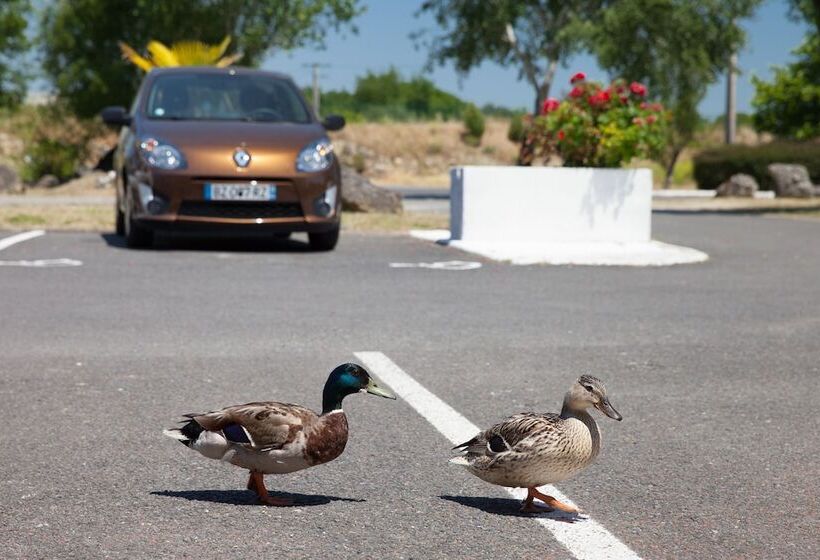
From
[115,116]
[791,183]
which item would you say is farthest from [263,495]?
[791,183]

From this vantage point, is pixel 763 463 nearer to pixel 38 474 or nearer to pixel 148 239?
pixel 38 474

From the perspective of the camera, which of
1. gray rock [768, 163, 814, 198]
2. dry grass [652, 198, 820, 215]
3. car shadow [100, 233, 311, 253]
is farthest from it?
gray rock [768, 163, 814, 198]

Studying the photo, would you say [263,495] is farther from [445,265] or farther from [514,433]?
[445,265]

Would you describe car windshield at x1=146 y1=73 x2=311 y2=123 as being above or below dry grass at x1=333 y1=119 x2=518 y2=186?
above

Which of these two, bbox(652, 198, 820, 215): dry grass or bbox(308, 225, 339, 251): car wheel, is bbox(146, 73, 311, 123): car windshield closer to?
bbox(308, 225, 339, 251): car wheel

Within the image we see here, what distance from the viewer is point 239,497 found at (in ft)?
15.2

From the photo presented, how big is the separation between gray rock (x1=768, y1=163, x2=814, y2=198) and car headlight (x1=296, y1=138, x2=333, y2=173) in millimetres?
29148

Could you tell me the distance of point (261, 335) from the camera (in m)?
8.62

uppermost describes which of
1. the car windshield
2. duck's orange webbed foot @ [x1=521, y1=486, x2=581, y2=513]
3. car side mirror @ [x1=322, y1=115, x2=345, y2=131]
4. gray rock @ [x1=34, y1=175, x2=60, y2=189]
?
the car windshield

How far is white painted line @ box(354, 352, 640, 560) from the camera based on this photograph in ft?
13.4

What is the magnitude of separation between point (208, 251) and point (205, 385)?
8.03m

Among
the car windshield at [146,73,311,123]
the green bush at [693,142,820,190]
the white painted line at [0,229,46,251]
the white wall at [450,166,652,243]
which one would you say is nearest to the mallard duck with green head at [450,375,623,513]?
the car windshield at [146,73,311,123]

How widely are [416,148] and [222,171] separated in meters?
63.5

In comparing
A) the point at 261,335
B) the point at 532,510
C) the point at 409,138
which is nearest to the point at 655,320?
the point at 261,335
